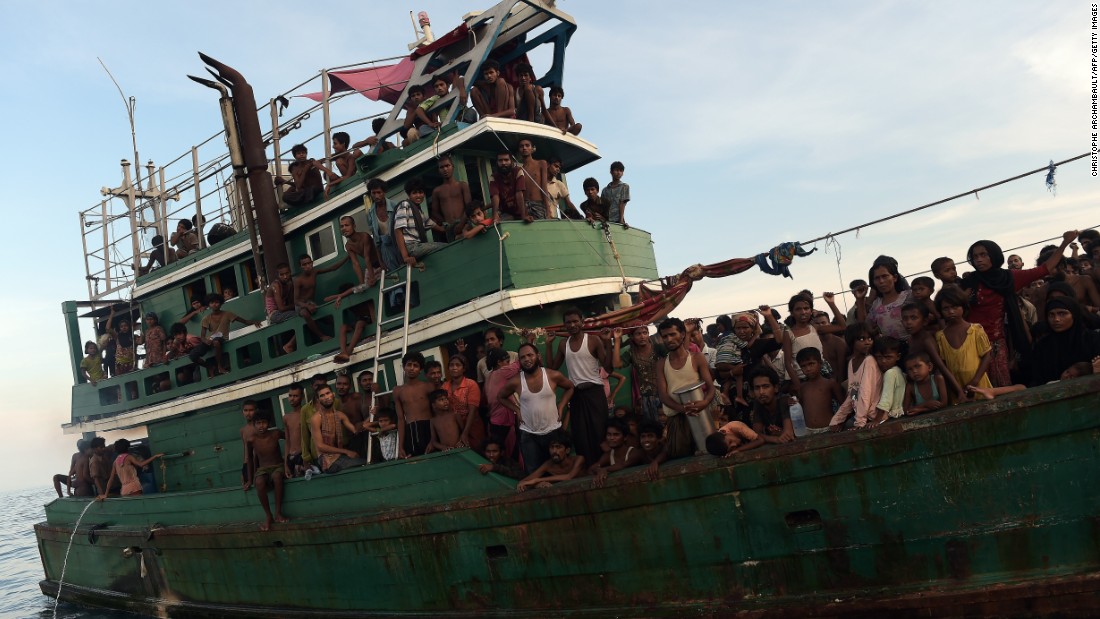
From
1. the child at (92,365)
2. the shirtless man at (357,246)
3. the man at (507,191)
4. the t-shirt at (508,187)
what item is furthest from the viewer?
the child at (92,365)

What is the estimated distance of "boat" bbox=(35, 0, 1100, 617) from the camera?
5.16 meters

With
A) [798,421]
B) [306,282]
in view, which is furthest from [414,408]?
[798,421]

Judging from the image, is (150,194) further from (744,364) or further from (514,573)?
(744,364)

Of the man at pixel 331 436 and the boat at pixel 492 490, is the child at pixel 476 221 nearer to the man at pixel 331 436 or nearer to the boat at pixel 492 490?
the boat at pixel 492 490

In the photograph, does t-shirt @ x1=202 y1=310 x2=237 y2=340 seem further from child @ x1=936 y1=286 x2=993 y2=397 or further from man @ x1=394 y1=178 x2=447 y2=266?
child @ x1=936 y1=286 x2=993 y2=397

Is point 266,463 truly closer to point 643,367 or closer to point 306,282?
point 306,282

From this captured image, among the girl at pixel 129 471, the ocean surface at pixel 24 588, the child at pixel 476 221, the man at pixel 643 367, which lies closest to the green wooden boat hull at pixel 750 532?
the man at pixel 643 367

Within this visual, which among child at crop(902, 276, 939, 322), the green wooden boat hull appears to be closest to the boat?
the green wooden boat hull

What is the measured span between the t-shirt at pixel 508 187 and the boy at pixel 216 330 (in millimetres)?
3811

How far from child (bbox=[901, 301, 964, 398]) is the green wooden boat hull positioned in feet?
0.77

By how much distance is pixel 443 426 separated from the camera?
7664 millimetres

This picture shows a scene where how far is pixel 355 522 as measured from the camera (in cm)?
817

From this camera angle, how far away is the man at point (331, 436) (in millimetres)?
8438

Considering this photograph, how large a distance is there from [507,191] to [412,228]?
117 cm
